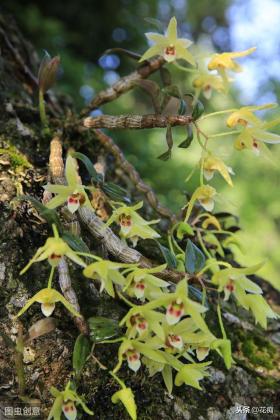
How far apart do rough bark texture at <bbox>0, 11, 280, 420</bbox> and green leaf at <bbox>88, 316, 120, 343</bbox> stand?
3.4 inches

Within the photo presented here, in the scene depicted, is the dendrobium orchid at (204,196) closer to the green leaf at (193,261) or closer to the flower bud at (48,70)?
the green leaf at (193,261)

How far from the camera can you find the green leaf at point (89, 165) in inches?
43.9

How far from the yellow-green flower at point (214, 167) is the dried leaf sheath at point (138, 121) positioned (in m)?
0.10

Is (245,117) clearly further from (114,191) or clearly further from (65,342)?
(65,342)

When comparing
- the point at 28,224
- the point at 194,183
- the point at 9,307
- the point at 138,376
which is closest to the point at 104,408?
the point at 138,376

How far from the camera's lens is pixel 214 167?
43.8 inches

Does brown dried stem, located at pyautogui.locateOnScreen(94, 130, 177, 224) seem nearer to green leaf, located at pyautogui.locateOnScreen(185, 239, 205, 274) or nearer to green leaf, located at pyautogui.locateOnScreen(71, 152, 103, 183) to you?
green leaf, located at pyautogui.locateOnScreen(71, 152, 103, 183)

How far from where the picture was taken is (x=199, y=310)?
88cm

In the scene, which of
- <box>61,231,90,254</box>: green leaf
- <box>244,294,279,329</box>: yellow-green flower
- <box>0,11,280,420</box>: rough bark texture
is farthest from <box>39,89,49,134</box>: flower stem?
<box>244,294,279,329</box>: yellow-green flower

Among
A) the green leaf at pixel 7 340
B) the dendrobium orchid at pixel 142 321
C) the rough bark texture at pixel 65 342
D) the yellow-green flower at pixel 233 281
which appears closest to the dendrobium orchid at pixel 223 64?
the rough bark texture at pixel 65 342

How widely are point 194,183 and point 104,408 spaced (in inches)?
57.3

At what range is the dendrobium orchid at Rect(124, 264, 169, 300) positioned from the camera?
92cm

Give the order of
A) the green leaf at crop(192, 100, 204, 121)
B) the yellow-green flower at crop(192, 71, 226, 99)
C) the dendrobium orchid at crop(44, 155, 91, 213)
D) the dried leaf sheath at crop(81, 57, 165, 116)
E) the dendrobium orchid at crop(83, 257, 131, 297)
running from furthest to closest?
the dried leaf sheath at crop(81, 57, 165, 116), the yellow-green flower at crop(192, 71, 226, 99), the green leaf at crop(192, 100, 204, 121), the dendrobium orchid at crop(44, 155, 91, 213), the dendrobium orchid at crop(83, 257, 131, 297)

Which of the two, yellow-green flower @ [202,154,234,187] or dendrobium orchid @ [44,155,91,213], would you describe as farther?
yellow-green flower @ [202,154,234,187]
